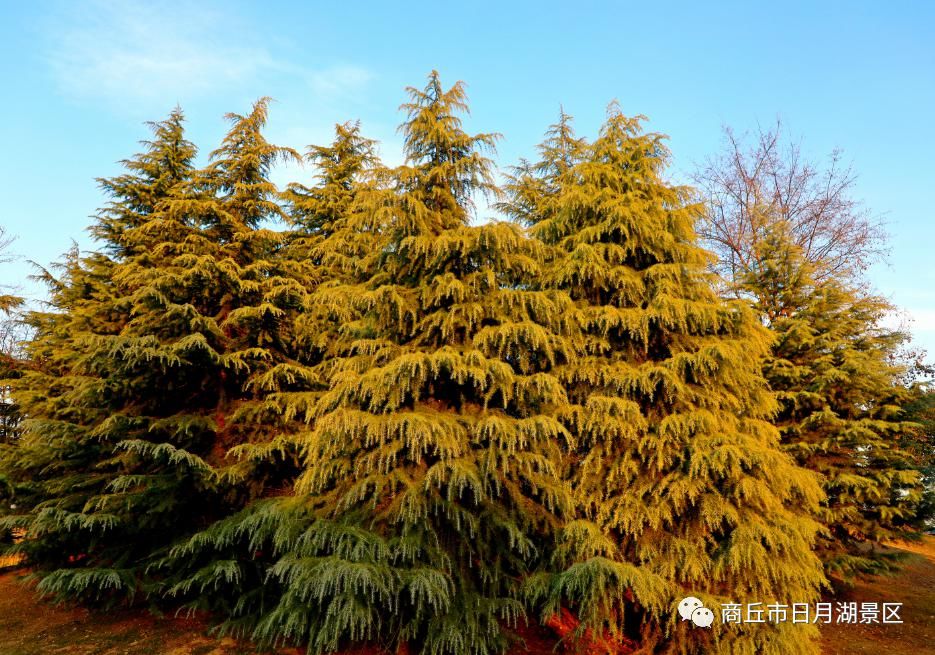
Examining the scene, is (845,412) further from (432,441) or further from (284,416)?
(284,416)

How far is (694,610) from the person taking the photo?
6168mm

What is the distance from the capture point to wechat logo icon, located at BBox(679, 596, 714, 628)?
614 cm

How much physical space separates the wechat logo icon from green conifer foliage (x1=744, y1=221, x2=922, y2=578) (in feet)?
15.6

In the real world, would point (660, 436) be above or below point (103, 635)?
above

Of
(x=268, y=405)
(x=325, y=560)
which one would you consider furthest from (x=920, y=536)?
(x=268, y=405)

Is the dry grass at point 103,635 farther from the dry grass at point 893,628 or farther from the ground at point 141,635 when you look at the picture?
the dry grass at point 893,628

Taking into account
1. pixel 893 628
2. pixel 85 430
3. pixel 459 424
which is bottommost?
pixel 893 628

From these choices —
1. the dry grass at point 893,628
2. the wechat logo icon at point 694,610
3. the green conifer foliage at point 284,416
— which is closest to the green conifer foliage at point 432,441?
the green conifer foliage at point 284,416

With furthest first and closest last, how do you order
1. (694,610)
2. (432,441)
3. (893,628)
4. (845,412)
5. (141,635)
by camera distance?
(845,412) → (893,628) → (141,635) → (694,610) → (432,441)

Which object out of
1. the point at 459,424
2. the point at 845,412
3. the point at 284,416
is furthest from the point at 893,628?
the point at 284,416

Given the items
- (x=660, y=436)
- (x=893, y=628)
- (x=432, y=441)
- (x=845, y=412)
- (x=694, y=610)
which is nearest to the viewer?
(x=432, y=441)

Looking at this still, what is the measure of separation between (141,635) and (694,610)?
8.97m

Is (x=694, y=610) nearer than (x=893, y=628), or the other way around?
(x=694, y=610)

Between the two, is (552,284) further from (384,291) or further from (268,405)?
(268,405)
